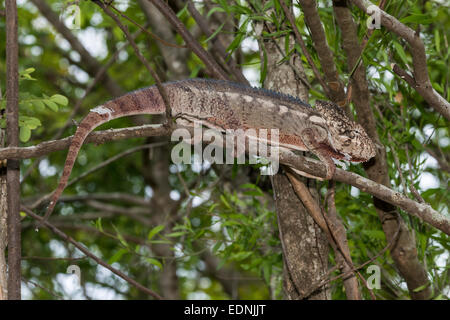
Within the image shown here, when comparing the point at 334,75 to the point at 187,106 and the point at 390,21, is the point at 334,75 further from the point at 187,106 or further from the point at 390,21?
the point at 187,106

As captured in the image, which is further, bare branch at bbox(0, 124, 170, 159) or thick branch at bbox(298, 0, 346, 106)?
thick branch at bbox(298, 0, 346, 106)

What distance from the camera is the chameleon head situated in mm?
3500

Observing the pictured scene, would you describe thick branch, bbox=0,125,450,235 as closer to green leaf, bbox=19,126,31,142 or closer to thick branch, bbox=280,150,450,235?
thick branch, bbox=280,150,450,235

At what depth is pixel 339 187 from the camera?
15.6ft

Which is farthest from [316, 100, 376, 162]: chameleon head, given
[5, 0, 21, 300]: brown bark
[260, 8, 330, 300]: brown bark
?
[5, 0, 21, 300]: brown bark

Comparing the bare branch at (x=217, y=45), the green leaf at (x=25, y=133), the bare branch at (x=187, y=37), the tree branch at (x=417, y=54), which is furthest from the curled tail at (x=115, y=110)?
the tree branch at (x=417, y=54)

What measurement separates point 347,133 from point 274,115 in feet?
1.52

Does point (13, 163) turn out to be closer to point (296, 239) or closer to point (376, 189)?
point (296, 239)

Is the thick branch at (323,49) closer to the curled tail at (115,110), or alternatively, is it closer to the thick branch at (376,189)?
the thick branch at (376,189)

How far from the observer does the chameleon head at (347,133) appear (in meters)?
3.50

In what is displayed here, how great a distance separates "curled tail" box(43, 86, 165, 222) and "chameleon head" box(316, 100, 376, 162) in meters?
1.03

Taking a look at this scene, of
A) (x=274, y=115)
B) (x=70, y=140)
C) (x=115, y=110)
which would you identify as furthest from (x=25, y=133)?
(x=274, y=115)

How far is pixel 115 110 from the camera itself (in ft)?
10.5

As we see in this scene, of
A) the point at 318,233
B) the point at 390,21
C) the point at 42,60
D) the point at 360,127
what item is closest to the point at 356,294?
the point at 318,233
